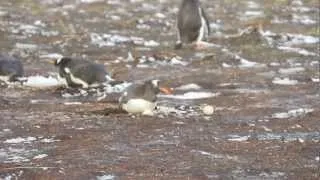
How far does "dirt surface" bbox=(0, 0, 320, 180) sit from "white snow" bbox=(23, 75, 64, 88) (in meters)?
0.29

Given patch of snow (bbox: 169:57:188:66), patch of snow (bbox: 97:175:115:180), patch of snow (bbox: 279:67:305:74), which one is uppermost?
patch of snow (bbox: 97:175:115:180)

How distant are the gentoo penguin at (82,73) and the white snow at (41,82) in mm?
276

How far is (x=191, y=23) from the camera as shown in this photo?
17891 mm

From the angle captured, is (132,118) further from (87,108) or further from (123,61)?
(123,61)

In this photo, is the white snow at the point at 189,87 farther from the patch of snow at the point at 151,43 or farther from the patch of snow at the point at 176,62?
the patch of snow at the point at 151,43

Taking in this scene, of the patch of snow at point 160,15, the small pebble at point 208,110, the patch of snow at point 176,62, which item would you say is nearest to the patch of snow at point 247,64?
the patch of snow at point 176,62

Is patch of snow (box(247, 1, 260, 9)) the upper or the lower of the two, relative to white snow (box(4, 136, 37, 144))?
lower

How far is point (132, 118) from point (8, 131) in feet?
4.84

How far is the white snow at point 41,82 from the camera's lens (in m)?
12.1

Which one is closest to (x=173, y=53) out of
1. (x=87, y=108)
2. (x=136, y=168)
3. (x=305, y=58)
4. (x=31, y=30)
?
(x=305, y=58)

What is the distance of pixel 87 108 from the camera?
32.8ft

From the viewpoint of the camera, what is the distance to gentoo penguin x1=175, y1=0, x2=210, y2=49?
17.9 m

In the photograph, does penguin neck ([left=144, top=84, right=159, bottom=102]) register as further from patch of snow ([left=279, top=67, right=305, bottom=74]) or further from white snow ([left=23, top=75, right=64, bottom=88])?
patch of snow ([left=279, top=67, right=305, bottom=74])

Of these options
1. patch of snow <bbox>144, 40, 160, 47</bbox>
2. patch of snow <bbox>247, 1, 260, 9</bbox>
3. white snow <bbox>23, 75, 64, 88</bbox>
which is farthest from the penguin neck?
patch of snow <bbox>247, 1, 260, 9</bbox>
